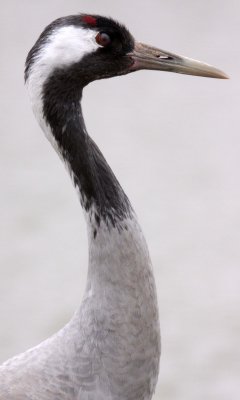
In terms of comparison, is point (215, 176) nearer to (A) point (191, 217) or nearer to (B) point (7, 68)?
(A) point (191, 217)

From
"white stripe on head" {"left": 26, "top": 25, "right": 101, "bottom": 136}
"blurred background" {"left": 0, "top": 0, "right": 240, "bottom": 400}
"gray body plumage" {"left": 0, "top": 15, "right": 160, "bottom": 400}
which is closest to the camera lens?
"white stripe on head" {"left": 26, "top": 25, "right": 101, "bottom": 136}

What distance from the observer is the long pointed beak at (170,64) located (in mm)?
2930

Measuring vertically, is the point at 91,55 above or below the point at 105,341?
above

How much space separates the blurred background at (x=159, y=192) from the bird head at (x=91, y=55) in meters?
1.87

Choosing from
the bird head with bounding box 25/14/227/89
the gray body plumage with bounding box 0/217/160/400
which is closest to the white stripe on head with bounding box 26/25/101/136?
the bird head with bounding box 25/14/227/89

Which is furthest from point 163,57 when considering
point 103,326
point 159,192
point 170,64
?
point 159,192

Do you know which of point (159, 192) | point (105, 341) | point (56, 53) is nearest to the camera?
point (56, 53)

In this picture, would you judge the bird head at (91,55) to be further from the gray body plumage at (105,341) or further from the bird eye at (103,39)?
the gray body plumage at (105,341)

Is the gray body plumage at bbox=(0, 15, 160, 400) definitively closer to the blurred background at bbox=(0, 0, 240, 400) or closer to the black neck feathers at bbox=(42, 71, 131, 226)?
the black neck feathers at bbox=(42, 71, 131, 226)

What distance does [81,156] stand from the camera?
2816 millimetres

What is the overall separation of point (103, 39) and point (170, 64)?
0.23m

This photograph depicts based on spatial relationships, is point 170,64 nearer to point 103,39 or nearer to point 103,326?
point 103,39

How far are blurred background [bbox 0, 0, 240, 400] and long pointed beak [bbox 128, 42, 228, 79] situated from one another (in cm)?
185

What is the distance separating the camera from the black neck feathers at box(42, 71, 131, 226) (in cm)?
278
